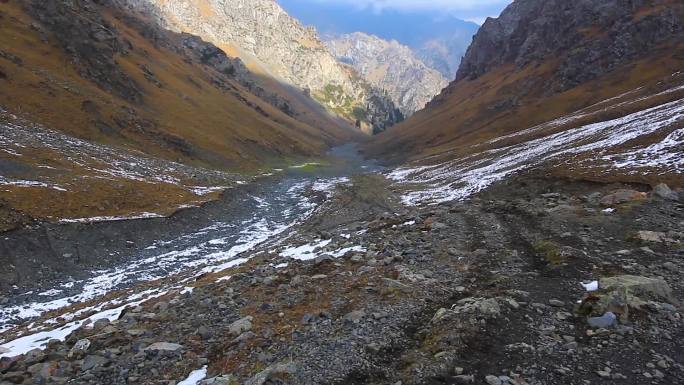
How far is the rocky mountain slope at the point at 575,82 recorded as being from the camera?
6994cm

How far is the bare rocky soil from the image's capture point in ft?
28.5

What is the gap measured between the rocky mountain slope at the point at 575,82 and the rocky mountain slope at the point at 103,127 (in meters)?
41.2

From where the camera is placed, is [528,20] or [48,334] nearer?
[48,334]

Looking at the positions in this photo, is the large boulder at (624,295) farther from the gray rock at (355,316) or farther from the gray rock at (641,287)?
the gray rock at (355,316)

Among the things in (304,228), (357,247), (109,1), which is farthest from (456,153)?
(109,1)

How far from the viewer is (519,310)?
1094cm

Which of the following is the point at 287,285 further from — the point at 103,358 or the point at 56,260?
the point at 56,260

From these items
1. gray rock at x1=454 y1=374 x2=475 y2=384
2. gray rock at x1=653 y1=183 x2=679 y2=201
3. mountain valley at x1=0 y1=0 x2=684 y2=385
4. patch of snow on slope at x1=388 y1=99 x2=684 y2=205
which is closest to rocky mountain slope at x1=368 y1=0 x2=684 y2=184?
patch of snow on slope at x1=388 y1=99 x2=684 y2=205

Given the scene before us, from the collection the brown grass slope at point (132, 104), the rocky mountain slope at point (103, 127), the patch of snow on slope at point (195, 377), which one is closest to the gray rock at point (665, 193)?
the patch of snow on slope at point (195, 377)

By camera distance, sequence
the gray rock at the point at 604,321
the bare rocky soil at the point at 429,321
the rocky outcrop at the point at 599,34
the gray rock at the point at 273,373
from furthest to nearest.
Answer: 1. the rocky outcrop at the point at 599,34
2. the gray rock at the point at 604,321
3. the bare rocky soil at the point at 429,321
4. the gray rock at the point at 273,373

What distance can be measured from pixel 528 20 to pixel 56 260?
197 metres

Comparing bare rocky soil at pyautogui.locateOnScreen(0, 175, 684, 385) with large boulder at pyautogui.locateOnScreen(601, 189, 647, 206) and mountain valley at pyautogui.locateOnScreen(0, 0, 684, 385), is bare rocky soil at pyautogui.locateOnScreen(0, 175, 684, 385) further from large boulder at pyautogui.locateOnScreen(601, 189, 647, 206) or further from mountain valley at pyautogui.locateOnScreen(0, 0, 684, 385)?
large boulder at pyautogui.locateOnScreen(601, 189, 647, 206)

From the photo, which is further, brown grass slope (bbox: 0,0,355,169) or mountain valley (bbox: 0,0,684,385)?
brown grass slope (bbox: 0,0,355,169)

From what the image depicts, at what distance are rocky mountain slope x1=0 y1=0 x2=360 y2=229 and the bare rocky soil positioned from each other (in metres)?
20.5
